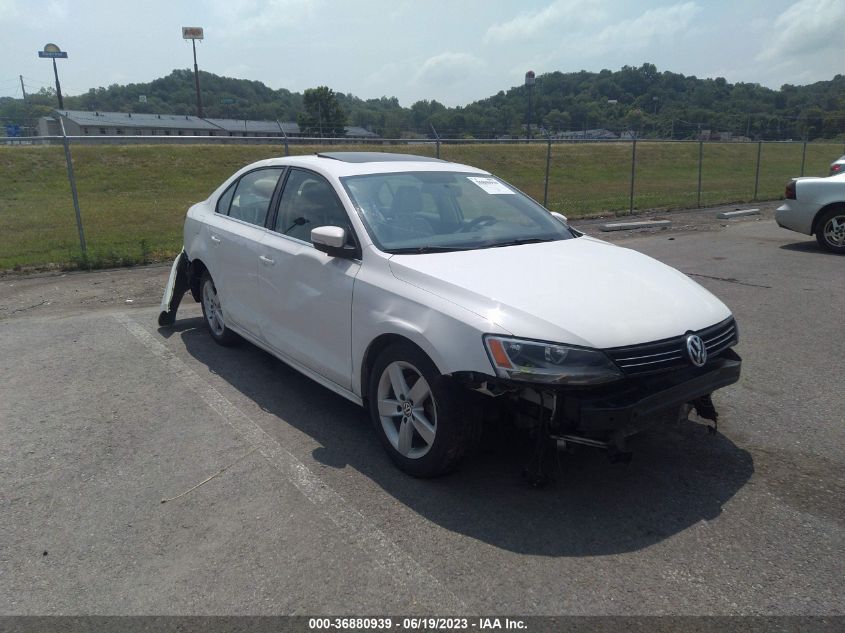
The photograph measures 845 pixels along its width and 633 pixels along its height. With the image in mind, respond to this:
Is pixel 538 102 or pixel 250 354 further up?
pixel 538 102

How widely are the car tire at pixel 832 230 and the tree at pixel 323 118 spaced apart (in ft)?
73.6

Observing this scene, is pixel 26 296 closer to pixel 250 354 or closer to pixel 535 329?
pixel 250 354

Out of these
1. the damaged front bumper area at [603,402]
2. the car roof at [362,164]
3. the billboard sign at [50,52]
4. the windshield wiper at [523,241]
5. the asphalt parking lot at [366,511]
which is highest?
the billboard sign at [50,52]

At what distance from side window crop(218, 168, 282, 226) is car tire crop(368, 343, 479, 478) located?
205 centimetres

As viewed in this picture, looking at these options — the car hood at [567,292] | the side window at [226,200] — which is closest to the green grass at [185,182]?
the side window at [226,200]

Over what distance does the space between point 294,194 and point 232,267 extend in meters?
0.95

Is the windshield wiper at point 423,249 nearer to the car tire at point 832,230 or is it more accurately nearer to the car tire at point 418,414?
the car tire at point 418,414

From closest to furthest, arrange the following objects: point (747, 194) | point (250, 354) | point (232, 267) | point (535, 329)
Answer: point (535, 329) → point (232, 267) → point (250, 354) → point (747, 194)

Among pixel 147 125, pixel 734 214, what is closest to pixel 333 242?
pixel 734 214

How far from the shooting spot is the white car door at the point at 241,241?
5215 mm

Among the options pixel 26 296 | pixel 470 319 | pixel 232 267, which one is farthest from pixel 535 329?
pixel 26 296

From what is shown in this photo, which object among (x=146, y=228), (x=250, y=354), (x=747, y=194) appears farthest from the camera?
(x=747, y=194)

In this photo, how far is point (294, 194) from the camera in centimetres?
497

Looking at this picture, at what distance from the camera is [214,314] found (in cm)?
617
